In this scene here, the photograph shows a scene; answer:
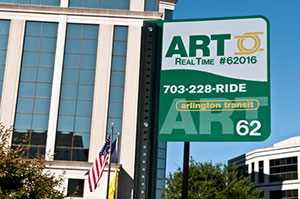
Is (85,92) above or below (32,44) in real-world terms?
below

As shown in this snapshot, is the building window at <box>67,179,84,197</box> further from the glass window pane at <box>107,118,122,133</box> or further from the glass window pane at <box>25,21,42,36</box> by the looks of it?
the glass window pane at <box>25,21,42,36</box>

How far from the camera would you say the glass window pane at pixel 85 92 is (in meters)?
49.5

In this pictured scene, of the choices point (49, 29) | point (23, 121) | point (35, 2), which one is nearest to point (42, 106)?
point (23, 121)

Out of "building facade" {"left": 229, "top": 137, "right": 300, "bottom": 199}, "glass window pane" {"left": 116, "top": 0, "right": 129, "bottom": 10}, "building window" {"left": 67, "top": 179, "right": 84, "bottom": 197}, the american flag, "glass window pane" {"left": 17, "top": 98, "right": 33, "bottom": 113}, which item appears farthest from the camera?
"building facade" {"left": 229, "top": 137, "right": 300, "bottom": 199}

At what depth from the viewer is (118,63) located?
165 feet

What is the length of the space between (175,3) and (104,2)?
26.6m

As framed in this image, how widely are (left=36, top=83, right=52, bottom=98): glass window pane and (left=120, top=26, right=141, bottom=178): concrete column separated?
830cm

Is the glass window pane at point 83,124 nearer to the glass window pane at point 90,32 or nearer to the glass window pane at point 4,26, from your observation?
the glass window pane at point 90,32

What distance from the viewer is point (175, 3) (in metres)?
76.8

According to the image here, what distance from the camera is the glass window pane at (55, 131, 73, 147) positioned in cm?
4807

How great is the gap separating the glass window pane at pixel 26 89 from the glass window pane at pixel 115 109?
8.66 m

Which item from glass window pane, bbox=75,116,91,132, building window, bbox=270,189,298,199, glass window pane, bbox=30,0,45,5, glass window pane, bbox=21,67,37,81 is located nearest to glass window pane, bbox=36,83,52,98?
glass window pane, bbox=21,67,37,81

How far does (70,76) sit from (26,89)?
4.92 meters

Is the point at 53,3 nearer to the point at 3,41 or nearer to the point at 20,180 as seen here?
the point at 3,41
